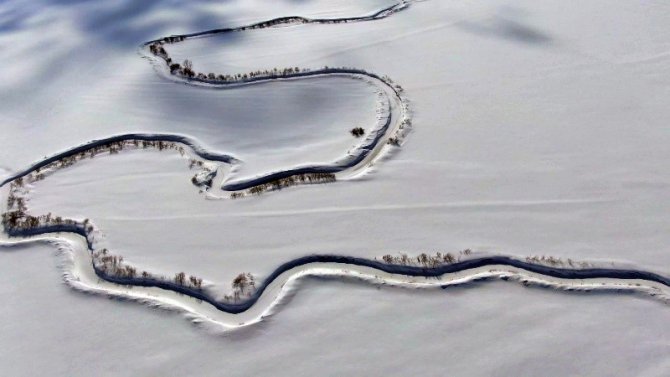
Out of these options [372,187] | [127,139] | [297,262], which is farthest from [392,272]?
[127,139]

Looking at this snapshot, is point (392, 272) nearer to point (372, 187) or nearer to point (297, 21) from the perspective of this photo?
point (372, 187)

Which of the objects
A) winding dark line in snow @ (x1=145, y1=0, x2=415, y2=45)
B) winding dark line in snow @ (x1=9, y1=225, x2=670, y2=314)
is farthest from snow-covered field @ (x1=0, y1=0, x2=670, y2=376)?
→ winding dark line in snow @ (x1=145, y1=0, x2=415, y2=45)

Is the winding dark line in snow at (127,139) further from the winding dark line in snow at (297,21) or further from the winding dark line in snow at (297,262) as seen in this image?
the winding dark line in snow at (297,21)

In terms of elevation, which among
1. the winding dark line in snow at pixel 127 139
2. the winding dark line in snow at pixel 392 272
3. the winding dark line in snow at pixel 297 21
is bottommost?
the winding dark line in snow at pixel 392 272

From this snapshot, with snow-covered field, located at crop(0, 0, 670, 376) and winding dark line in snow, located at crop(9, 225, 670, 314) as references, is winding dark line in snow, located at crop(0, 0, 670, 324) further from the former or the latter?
snow-covered field, located at crop(0, 0, 670, 376)

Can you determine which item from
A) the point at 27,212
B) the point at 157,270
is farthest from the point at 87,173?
the point at 157,270

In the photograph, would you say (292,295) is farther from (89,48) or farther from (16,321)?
(89,48)

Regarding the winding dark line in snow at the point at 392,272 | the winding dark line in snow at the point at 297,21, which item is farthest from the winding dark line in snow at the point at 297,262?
the winding dark line in snow at the point at 297,21

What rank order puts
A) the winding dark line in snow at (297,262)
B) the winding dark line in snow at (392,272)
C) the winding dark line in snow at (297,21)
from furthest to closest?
1. the winding dark line in snow at (297,21)
2. the winding dark line in snow at (297,262)
3. the winding dark line in snow at (392,272)

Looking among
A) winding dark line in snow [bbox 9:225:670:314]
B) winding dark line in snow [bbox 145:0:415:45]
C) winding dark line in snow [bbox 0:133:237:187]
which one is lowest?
winding dark line in snow [bbox 9:225:670:314]
